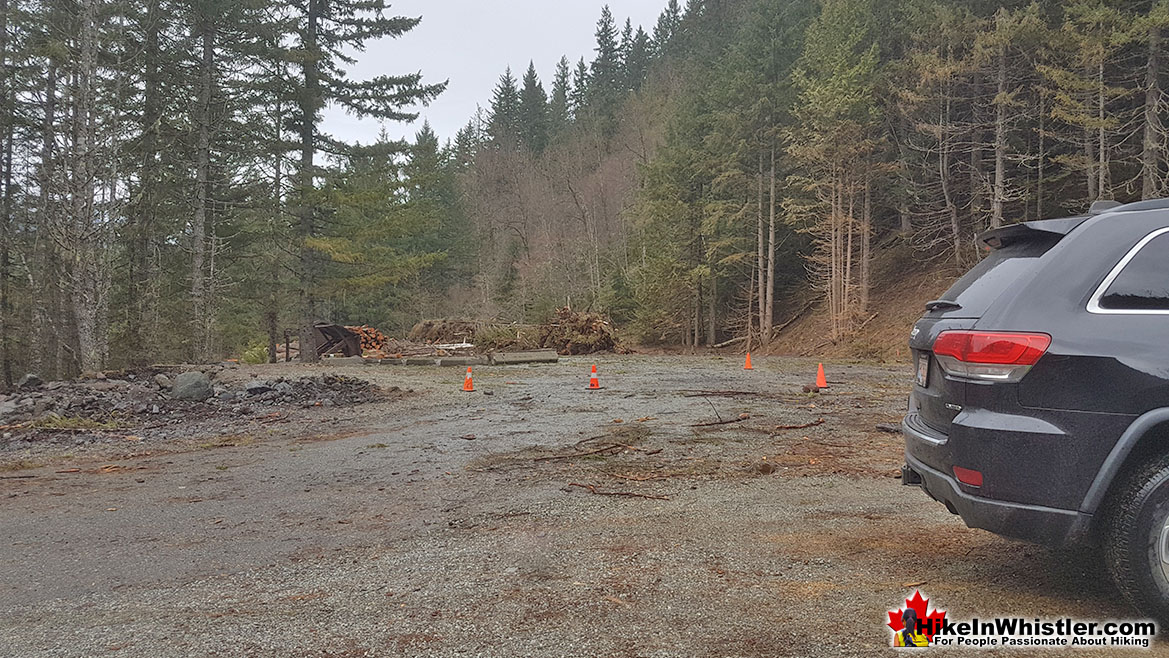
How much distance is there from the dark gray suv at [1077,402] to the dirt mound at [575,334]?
2522 centimetres

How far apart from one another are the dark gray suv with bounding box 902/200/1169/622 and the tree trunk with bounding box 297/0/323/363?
2285 centimetres

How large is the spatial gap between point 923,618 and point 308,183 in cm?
2442

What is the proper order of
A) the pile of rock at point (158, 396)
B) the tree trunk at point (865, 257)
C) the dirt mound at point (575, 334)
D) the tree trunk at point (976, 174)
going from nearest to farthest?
the pile of rock at point (158, 396) → the tree trunk at point (976, 174) → the tree trunk at point (865, 257) → the dirt mound at point (575, 334)

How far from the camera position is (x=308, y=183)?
23.0m

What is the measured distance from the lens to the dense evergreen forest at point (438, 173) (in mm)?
16438

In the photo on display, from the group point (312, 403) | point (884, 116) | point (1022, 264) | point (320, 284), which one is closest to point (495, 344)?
point (320, 284)

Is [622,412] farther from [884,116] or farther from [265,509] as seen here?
[884,116]

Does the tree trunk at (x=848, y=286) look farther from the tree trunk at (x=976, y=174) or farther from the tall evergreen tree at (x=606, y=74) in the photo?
the tall evergreen tree at (x=606, y=74)

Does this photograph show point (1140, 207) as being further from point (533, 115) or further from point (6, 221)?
point (533, 115)

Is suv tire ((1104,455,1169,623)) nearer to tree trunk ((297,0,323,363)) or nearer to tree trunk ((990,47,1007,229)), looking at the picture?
tree trunk ((990,47,1007,229))

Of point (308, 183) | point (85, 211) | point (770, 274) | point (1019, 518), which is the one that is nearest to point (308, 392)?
point (85, 211)

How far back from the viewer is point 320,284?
2339cm

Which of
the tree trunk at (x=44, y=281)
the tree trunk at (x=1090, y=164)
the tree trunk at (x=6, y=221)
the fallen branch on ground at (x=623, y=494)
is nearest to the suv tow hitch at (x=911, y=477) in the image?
the fallen branch on ground at (x=623, y=494)

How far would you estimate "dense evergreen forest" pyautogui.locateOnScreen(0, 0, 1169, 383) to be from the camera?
53.9 feet
